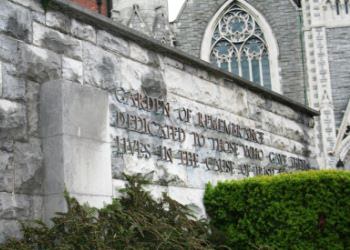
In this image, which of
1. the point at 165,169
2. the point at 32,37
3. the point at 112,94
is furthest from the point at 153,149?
the point at 32,37

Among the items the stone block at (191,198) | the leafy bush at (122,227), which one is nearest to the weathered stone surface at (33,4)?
the leafy bush at (122,227)

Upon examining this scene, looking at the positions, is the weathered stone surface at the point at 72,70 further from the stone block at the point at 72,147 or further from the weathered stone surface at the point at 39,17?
the weathered stone surface at the point at 39,17

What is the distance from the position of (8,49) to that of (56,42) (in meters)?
0.56

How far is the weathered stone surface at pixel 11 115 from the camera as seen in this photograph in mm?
5012

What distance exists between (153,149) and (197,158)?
0.97m

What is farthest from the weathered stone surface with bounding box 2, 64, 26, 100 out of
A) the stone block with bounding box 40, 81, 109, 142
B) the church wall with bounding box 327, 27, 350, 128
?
the church wall with bounding box 327, 27, 350, 128

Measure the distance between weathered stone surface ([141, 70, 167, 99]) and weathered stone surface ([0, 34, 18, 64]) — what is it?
1.80 metres

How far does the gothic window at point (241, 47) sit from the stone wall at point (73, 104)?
71.7ft

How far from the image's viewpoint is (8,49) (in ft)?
16.9

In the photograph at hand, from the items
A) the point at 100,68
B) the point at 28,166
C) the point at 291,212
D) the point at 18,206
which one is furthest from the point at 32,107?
the point at 291,212

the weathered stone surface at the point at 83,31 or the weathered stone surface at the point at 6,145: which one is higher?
the weathered stone surface at the point at 83,31

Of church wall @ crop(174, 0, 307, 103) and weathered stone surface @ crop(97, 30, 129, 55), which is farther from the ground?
church wall @ crop(174, 0, 307, 103)

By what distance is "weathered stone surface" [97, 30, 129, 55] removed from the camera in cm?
619

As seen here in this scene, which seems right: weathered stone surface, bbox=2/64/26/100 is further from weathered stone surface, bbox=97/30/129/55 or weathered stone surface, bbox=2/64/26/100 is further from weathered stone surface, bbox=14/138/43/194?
weathered stone surface, bbox=97/30/129/55
